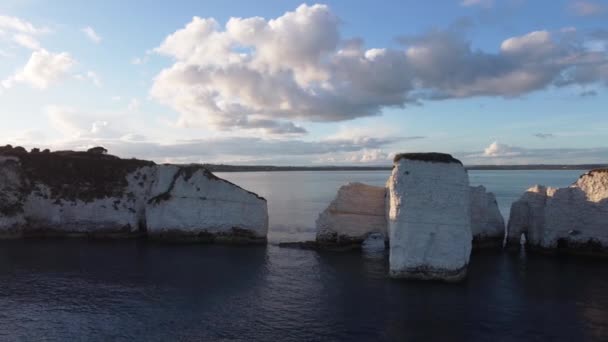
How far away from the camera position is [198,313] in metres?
22.3

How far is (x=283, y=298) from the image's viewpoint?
24828mm

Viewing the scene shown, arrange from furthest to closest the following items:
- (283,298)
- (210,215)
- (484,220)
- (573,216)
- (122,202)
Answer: (122,202), (210,215), (484,220), (573,216), (283,298)

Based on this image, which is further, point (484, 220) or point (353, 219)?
point (353, 219)

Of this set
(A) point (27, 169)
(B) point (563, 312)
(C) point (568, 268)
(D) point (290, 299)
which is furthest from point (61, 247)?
(C) point (568, 268)

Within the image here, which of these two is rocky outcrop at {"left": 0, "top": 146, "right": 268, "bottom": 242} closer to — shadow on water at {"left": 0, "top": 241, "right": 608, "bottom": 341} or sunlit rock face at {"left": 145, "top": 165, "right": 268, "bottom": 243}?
sunlit rock face at {"left": 145, "top": 165, "right": 268, "bottom": 243}

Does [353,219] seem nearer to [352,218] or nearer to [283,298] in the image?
[352,218]

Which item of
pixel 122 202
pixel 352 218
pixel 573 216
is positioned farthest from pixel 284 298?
pixel 573 216

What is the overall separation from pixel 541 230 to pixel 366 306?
2295cm

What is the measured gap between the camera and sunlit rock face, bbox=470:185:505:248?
128ft

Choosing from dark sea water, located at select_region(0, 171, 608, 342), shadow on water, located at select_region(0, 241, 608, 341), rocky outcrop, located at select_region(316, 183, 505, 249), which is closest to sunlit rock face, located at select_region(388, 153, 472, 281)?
shadow on water, located at select_region(0, 241, 608, 341)

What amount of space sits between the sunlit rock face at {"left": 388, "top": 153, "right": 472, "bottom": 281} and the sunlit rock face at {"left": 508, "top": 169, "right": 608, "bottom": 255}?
501 inches

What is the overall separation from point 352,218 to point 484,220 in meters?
11.9

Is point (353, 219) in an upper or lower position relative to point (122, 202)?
lower

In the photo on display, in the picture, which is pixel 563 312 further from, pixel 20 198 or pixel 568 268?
pixel 20 198
